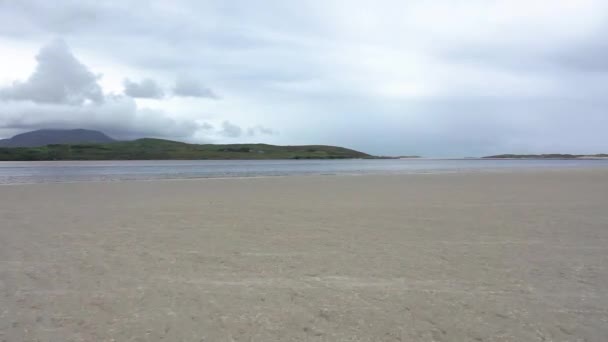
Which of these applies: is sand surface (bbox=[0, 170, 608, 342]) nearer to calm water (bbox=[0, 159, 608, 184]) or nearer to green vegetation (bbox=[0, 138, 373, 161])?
calm water (bbox=[0, 159, 608, 184])

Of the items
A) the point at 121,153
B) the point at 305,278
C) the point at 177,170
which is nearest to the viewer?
the point at 305,278

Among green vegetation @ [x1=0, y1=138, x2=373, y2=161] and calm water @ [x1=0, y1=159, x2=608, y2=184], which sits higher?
green vegetation @ [x1=0, y1=138, x2=373, y2=161]

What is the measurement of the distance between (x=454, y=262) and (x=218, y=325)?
4.25m

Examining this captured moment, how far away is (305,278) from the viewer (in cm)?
596

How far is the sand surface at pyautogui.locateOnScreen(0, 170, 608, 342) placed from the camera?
4.30m

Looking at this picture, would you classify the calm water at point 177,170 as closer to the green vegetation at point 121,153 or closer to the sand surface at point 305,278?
the sand surface at point 305,278

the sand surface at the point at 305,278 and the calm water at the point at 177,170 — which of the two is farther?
the calm water at the point at 177,170

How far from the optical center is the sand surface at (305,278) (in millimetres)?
4305

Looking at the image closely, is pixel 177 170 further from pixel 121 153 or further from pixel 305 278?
pixel 121 153

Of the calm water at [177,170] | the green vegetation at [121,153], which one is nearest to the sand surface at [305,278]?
the calm water at [177,170]

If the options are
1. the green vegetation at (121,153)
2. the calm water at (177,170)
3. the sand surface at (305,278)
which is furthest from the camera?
the green vegetation at (121,153)

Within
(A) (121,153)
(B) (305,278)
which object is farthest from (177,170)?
(A) (121,153)

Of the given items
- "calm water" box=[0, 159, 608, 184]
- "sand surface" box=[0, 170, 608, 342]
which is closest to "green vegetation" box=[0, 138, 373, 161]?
"calm water" box=[0, 159, 608, 184]

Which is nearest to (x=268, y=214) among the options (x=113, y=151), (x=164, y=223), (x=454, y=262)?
(x=164, y=223)
